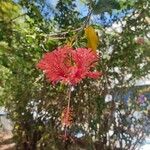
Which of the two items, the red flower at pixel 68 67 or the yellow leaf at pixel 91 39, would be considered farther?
the yellow leaf at pixel 91 39

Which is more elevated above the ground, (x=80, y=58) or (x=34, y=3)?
(x=34, y=3)

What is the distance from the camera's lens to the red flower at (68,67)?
2.00 meters

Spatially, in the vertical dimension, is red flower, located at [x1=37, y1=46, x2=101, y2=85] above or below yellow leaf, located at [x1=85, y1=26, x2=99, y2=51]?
A: below

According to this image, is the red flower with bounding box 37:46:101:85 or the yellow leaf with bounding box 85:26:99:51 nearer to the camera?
the red flower with bounding box 37:46:101:85

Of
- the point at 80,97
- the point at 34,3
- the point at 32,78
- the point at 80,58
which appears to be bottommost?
the point at 80,58

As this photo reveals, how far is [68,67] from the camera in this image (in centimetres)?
207

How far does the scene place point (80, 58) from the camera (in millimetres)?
2008

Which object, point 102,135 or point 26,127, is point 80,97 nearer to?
point 102,135

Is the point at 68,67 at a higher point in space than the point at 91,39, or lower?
lower

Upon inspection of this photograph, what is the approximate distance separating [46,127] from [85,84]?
1.34m

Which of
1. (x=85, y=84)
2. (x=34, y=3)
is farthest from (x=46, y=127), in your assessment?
(x=34, y=3)

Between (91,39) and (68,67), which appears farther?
(91,39)

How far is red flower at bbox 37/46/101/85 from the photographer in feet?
6.57

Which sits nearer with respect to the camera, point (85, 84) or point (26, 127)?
point (85, 84)
